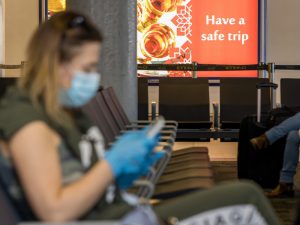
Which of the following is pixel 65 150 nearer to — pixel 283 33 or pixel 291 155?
pixel 291 155

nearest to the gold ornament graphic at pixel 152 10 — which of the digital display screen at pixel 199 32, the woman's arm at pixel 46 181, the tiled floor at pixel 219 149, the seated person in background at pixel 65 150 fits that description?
the digital display screen at pixel 199 32

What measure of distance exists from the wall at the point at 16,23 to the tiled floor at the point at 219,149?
364 centimetres

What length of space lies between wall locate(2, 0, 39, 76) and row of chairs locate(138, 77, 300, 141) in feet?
12.8

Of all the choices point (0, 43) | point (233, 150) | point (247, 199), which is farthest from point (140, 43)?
point (247, 199)

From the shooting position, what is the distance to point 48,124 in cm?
220

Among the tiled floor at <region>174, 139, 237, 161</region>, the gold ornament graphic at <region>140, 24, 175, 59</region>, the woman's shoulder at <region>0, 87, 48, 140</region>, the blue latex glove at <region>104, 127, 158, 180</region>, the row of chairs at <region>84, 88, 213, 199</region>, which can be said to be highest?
the gold ornament graphic at <region>140, 24, 175, 59</region>

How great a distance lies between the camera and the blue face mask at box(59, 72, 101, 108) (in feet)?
7.36

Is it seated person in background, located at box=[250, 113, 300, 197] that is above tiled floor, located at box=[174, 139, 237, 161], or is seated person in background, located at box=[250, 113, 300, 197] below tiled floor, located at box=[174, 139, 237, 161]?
above

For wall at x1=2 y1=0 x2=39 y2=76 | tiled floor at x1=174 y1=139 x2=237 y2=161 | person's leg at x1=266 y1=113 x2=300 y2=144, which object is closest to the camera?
person's leg at x1=266 y1=113 x2=300 y2=144

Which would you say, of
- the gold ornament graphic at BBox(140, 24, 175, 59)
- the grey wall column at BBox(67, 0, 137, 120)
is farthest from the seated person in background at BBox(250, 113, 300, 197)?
the gold ornament graphic at BBox(140, 24, 175, 59)

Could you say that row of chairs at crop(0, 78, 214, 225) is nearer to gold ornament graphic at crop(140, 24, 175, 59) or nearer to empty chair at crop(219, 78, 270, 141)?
empty chair at crop(219, 78, 270, 141)

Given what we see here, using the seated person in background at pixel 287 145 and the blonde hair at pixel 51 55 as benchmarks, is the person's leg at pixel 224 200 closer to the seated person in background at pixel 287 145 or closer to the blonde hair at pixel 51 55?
the blonde hair at pixel 51 55

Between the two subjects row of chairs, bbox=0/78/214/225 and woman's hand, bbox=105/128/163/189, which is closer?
woman's hand, bbox=105/128/163/189

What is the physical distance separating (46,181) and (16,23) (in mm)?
10452
